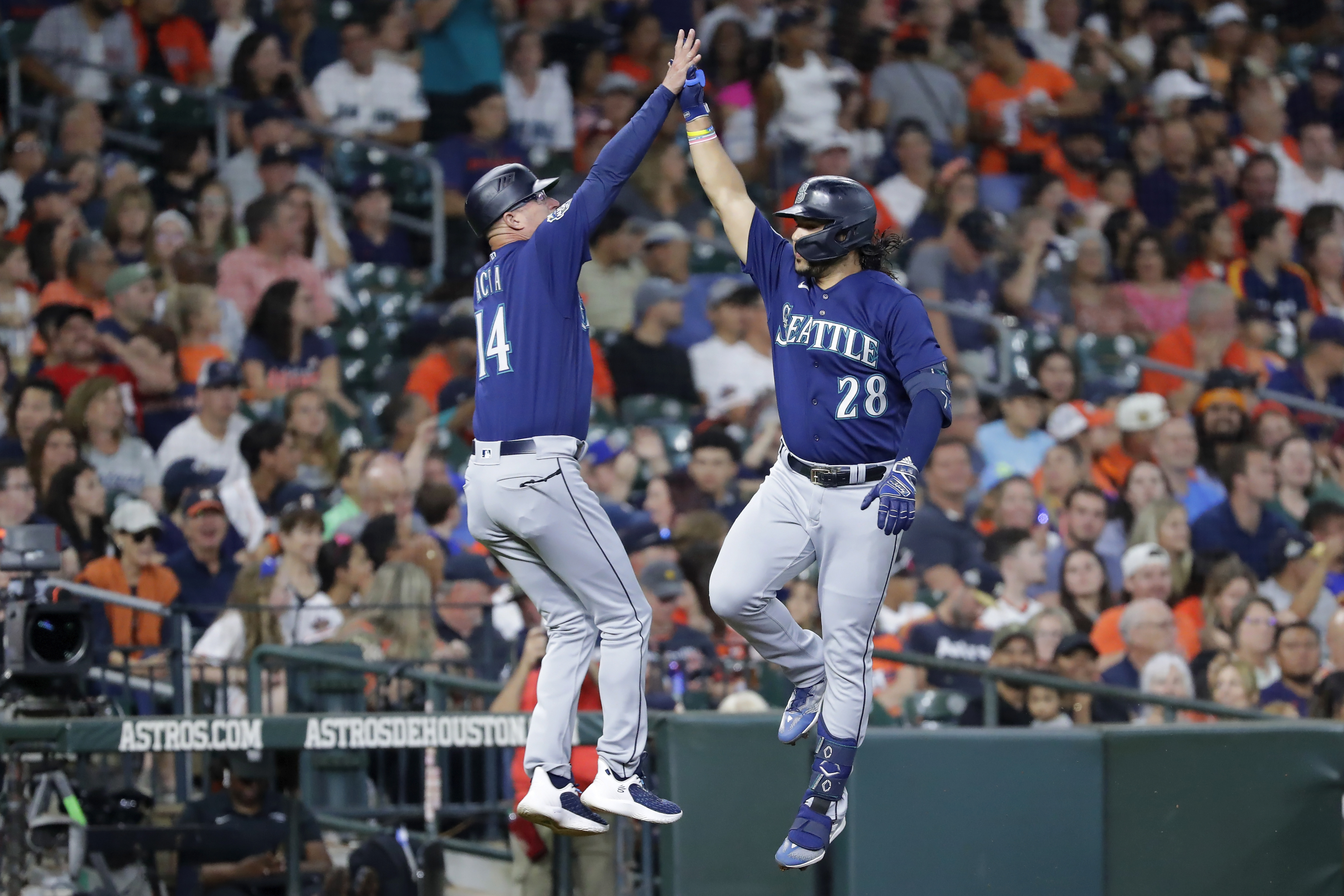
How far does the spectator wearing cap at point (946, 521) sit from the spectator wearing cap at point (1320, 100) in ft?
18.6

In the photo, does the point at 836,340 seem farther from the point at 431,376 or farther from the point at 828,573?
the point at 431,376

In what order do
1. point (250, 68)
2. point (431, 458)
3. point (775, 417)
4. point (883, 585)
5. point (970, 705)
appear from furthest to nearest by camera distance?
point (250, 68) < point (775, 417) < point (431, 458) < point (970, 705) < point (883, 585)

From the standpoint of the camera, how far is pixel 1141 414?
10.8 metres

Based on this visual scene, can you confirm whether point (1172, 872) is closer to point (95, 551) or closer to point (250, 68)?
point (95, 551)

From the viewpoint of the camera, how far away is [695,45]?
5.39 metres

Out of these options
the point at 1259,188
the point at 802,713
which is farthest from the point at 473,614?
the point at 1259,188

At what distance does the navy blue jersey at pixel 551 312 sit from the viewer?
5.15m

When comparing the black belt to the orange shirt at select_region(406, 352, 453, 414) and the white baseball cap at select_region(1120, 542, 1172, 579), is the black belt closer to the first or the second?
the white baseball cap at select_region(1120, 542, 1172, 579)

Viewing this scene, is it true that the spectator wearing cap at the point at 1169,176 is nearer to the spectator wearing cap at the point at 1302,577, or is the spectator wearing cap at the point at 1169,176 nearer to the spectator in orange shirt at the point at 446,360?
the spectator wearing cap at the point at 1302,577

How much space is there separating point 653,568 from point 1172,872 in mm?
2846

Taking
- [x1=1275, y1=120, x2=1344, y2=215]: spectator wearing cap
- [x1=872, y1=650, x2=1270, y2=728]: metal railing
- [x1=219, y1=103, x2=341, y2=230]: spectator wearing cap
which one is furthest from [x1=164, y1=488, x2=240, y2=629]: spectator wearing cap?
[x1=1275, y1=120, x2=1344, y2=215]: spectator wearing cap

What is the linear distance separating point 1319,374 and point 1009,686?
5079 millimetres

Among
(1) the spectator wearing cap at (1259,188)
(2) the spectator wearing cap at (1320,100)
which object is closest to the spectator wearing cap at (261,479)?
(1) the spectator wearing cap at (1259,188)

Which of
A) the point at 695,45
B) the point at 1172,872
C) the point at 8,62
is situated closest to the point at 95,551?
the point at 8,62
